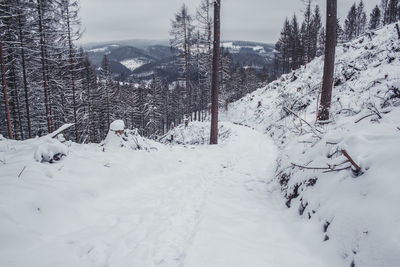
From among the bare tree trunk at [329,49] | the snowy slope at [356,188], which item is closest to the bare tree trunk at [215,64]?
the bare tree trunk at [329,49]

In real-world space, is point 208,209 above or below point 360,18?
below

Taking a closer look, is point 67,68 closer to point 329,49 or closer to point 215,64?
point 215,64

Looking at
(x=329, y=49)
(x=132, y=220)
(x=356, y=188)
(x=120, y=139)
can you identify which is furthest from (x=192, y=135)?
(x=356, y=188)

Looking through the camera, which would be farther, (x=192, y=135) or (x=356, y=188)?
(x=192, y=135)

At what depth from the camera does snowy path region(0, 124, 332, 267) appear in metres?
2.63

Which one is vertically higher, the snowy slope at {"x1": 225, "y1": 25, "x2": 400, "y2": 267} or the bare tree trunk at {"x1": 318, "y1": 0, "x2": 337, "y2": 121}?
the bare tree trunk at {"x1": 318, "y1": 0, "x2": 337, "y2": 121}

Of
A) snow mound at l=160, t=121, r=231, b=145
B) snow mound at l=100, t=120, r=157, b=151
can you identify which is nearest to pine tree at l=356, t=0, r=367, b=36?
snow mound at l=160, t=121, r=231, b=145

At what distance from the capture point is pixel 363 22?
54.0m

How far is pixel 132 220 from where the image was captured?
3633mm

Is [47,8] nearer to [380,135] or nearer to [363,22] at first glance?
[380,135]

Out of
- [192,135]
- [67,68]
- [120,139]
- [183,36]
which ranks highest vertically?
[183,36]

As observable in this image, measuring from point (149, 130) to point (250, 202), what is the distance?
42.1 meters

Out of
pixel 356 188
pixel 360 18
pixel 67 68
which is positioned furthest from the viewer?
pixel 360 18

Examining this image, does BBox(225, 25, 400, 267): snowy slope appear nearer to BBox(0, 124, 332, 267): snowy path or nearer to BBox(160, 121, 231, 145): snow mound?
BBox(0, 124, 332, 267): snowy path
